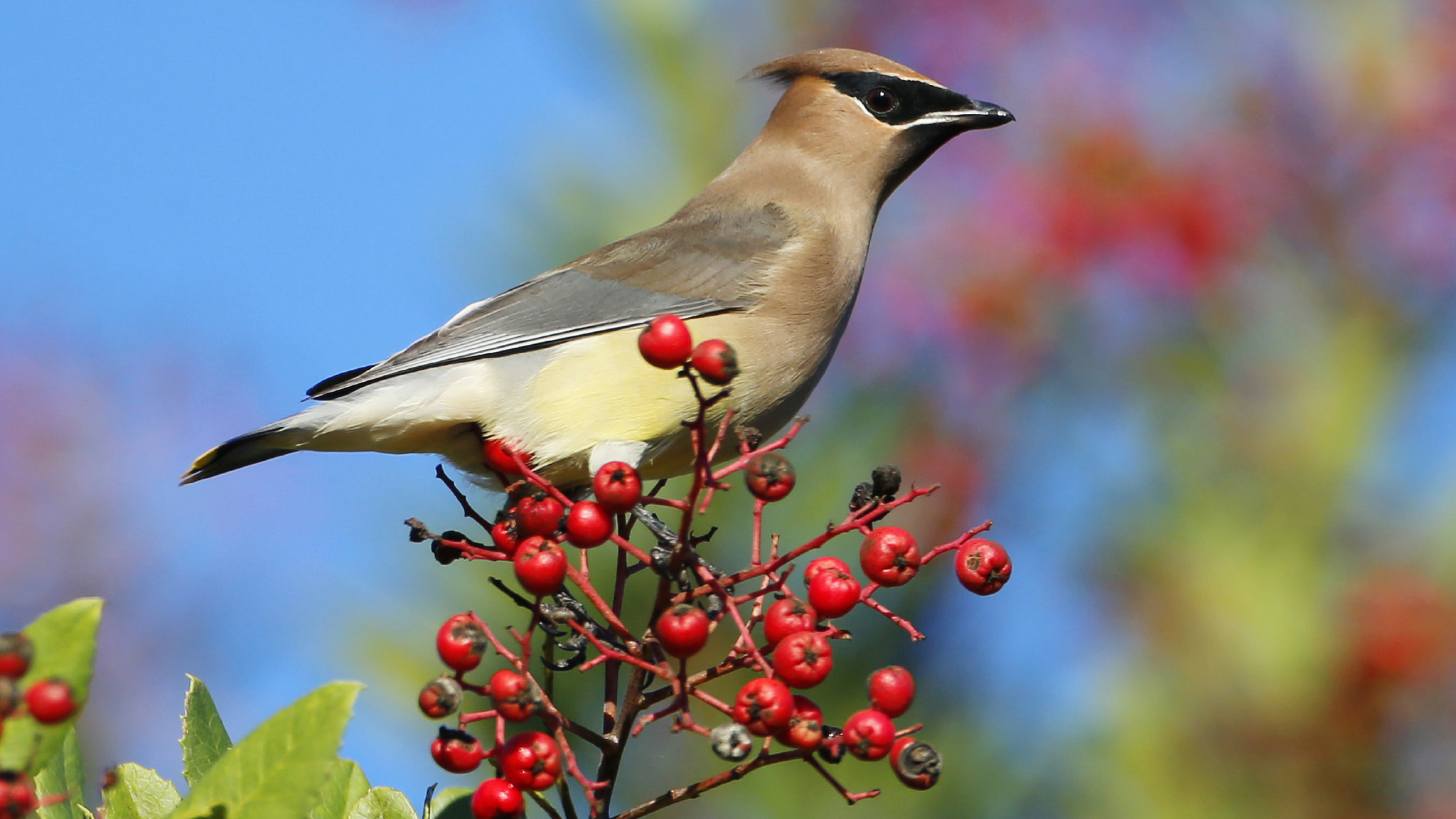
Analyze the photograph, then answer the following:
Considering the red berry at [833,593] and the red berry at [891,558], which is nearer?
the red berry at [833,593]

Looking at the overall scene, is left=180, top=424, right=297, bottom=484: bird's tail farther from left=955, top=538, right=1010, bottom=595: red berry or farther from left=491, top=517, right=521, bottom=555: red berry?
left=955, top=538, right=1010, bottom=595: red berry

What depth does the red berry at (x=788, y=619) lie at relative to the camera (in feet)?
6.94

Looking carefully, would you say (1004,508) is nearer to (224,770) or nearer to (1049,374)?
(1049,374)

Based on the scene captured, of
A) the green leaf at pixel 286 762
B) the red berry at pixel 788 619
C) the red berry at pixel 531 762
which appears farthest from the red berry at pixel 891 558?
the green leaf at pixel 286 762

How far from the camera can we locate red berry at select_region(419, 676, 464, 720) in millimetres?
2014

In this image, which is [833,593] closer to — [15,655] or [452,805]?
[452,805]

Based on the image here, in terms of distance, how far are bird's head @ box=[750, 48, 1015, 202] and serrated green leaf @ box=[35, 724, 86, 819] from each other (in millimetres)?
2794

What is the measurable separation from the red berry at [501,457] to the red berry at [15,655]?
1675 mm

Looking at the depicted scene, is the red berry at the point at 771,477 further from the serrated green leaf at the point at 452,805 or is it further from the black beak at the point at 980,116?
the black beak at the point at 980,116

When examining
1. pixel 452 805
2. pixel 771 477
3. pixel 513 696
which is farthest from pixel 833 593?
pixel 452 805

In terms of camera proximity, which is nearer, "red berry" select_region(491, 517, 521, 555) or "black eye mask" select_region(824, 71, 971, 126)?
"red berry" select_region(491, 517, 521, 555)

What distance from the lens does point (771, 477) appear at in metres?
2.08

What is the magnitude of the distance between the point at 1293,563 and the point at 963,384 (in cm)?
124

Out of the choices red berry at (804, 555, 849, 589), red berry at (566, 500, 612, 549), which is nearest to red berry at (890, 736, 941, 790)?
red berry at (804, 555, 849, 589)
